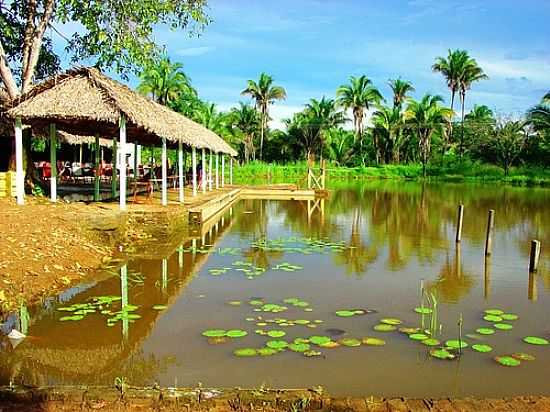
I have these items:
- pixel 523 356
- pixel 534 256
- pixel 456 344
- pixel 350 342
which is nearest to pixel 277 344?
pixel 350 342

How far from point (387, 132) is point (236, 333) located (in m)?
47.4

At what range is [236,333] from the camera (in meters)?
6.41

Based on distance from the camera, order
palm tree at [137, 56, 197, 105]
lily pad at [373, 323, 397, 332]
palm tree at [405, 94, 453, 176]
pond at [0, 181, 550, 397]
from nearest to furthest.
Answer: pond at [0, 181, 550, 397], lily pad at [373, 323, 397, 332], palm tree at [137, 56, 197, 105], palm tree at [405, 94, 453, 176]

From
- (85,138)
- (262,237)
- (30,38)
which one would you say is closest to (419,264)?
(262,237)

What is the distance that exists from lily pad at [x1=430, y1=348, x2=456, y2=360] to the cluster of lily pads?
3.43 metres

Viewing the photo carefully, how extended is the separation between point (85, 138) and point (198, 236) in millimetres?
11890

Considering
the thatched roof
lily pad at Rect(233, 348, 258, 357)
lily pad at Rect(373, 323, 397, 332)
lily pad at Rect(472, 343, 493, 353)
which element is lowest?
lily pad at Rect(472, 343, 493, 353)

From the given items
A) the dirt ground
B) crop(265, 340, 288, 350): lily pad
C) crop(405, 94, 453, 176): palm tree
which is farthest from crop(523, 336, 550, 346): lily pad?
crop(405, 94, 453, 176): palm tree

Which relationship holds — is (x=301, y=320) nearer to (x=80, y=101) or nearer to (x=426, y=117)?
(x=80, y=101)

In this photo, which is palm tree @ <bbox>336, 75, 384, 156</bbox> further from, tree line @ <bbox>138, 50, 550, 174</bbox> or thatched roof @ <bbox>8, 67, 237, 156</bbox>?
thatched roof @ <bbox>8, 67, 237, 156</bbox>

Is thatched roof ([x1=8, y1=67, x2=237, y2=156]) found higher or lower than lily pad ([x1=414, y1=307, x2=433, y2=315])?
higher

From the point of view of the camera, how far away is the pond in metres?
5.29

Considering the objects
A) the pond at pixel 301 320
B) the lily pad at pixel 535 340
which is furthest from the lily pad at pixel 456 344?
the lily pad at pixel 535 340

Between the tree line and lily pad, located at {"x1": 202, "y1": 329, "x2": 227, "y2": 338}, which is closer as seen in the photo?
lily pad, located at {"x1": 202, "y1": 329, "x2": 227, "y2": 338}
